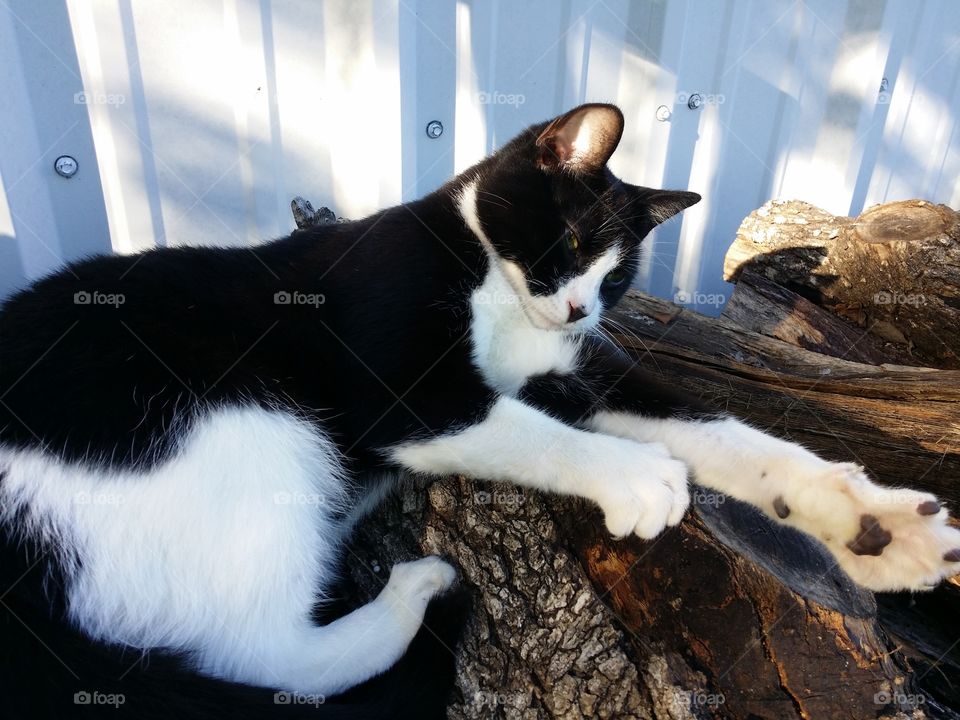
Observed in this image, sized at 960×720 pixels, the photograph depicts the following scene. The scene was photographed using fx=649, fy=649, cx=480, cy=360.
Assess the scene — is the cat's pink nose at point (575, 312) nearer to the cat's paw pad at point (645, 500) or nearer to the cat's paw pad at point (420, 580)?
the cat's paw pad at point (645, 500)

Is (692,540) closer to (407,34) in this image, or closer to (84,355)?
(84,355)

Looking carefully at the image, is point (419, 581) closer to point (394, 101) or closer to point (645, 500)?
point (645, 500)

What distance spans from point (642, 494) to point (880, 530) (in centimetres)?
40

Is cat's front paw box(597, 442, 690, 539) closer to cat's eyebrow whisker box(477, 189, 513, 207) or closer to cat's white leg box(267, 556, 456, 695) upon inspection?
cat's white leg box(267, 556, 456, 695)

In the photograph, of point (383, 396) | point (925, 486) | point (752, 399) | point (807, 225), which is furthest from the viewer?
point (807, 225)

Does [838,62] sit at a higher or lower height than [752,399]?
higher

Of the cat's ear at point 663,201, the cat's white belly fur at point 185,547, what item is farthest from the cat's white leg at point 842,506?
the cat's white belly fur at point 185,547

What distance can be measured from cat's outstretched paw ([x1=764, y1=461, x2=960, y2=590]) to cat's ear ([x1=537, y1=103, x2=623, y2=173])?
885 millimetres

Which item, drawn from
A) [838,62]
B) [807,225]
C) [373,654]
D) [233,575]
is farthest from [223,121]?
[838,62]

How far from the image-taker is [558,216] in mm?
1592

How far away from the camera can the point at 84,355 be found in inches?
48.0

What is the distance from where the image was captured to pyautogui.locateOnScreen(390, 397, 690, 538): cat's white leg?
45.2 inches

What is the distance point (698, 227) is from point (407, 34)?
1.61 metres

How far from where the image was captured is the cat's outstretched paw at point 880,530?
1088 millimetres
